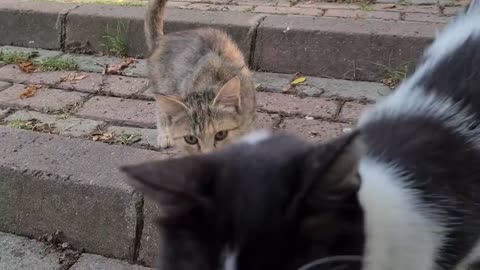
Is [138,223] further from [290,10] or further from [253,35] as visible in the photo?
[290,10]

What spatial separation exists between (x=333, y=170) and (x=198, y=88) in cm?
205

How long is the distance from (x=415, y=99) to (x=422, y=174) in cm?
34

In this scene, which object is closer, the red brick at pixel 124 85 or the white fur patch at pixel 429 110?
the white fur patch at pixel 429 110

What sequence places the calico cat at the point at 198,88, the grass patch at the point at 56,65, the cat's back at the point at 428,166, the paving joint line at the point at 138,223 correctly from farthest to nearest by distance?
the grass patch at the point at 56,65 < the calico cat at the point at 198,88 < the paving joint line at the point at 138,223 < the cat's back at the point at 428,166

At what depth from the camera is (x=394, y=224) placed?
1.41 m

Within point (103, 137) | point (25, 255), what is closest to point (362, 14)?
point (103, 137)

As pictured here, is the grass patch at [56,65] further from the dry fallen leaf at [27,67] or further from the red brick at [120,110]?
the red brick at [120,110]

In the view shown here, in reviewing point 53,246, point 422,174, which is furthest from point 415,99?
point 53,246

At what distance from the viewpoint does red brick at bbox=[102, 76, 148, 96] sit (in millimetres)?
3549

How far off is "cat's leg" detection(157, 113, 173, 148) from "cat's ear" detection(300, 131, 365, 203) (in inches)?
71.6

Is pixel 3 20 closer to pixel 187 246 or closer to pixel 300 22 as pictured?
pixel 300 22

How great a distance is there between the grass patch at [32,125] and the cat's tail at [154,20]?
2.78 feet

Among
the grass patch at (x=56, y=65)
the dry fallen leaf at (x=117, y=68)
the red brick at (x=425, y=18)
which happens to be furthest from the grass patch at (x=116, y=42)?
the red brick at (x=425, y=18)

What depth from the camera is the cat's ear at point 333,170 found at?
1.04 metres
